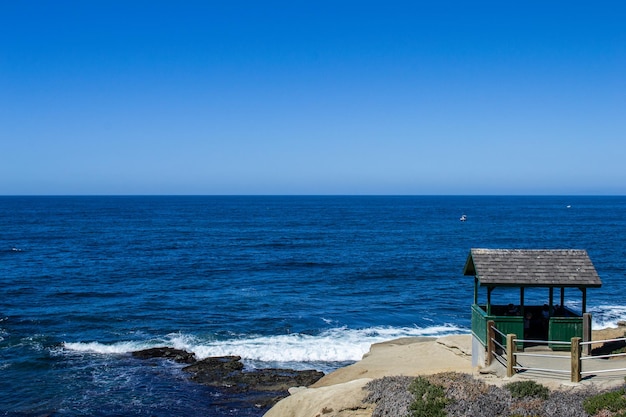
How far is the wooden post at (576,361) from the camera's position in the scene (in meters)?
14.8

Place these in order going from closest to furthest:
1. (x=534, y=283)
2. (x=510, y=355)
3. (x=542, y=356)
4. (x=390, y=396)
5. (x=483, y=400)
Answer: (x=483, y=400) → (x=390, y=396) → (x=510, y=355) → (x=542, y=356) → (x=534, y=283)

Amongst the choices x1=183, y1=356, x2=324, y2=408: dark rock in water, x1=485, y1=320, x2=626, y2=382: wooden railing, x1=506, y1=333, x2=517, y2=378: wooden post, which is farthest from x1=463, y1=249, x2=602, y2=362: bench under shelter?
x1=183, y1=356, x2=324, y2=408: dark rock in water

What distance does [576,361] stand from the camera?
1494 centimetres

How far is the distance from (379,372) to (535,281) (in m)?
7.12

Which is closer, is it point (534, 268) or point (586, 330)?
point (586, 330)

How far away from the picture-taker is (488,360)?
17859 mm

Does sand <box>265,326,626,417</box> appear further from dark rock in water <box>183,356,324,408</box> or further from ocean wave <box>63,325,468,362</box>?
ocean wave <box>63,325,468,362</box>

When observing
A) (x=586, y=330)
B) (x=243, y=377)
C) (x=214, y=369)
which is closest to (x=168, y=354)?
(x=214, y=369)

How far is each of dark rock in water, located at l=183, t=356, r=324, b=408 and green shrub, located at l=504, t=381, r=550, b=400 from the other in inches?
402

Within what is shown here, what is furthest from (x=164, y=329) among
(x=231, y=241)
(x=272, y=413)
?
(x=231, y=241)

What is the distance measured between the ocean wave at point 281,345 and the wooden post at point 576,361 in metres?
14.2

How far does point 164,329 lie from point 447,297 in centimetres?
2051

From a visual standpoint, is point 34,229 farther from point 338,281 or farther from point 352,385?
point 352,385

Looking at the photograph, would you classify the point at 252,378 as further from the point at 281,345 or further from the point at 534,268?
the point at 534,268
